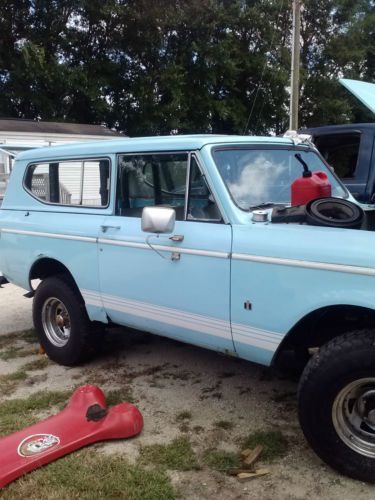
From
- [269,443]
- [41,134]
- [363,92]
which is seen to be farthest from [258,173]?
[41,134]

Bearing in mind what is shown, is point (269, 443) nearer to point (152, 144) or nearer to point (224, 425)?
point (224, 425)

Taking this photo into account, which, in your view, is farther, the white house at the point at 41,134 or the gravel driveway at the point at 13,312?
the white house at the point at 41,134

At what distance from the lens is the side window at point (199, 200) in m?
3.41

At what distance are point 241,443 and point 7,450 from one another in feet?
4.53

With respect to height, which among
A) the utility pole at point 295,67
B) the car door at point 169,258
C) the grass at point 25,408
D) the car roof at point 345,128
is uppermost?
the utility pole at point 295,67

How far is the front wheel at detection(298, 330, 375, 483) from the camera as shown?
2.69 meters

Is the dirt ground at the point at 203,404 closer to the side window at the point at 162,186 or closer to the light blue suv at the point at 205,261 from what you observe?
the light blue suv at the point at 205,261

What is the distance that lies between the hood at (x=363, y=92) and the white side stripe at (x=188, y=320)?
6.81 feet

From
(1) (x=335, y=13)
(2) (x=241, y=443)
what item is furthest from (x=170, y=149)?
(1) (x=335, y=13)

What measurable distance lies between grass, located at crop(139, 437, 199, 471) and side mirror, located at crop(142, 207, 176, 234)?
131 centimetres

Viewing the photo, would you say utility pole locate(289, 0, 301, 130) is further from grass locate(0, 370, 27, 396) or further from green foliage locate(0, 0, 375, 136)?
grass locate(0, 370, 27, 396)

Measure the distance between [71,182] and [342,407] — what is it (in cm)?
301

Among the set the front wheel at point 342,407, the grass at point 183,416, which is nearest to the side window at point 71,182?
the grass at point 183,416

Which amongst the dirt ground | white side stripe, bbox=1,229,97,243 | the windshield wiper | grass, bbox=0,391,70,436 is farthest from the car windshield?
grass, bbox=0,391,70,436
